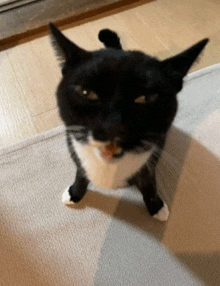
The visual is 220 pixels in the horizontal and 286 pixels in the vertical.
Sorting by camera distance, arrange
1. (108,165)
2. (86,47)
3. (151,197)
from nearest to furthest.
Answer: (108,165) → (151,197) → (86,47)

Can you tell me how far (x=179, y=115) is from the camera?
46.8 inches

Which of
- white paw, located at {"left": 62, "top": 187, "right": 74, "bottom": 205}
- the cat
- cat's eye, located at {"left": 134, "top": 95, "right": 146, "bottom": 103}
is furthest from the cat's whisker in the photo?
white paw, located at {"left": 62, "top": 187, "right": 74, "bottom": 205}

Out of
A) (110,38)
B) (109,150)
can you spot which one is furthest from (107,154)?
(110,38)

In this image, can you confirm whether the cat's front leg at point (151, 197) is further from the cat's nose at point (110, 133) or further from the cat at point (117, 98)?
the cat's nose at point (110, 133)

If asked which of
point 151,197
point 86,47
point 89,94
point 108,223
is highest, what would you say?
point 89,94

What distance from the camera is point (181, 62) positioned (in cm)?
61

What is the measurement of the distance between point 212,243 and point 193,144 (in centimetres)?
41

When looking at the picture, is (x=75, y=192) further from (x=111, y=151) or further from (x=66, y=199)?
(x=111, y=151)

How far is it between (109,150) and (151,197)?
38 cm

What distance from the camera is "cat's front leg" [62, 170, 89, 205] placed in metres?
0.94

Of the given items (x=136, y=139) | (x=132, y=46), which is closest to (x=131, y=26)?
(x=132, y=46)

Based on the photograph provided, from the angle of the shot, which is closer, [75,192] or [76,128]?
[76,128]

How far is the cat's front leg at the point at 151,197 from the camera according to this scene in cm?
82

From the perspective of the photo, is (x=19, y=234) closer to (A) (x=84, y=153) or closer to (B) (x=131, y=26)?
(A) (x=84, y=153)
